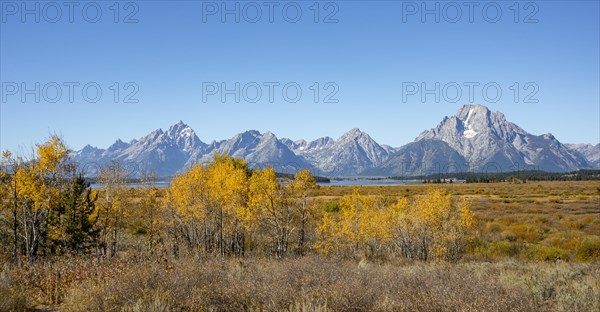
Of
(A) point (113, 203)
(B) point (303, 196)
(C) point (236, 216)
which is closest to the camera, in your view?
(B) point (303, 196)

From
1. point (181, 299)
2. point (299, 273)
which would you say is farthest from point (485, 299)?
point (181, 299)

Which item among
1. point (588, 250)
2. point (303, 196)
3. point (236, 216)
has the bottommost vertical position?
point (588, 250)

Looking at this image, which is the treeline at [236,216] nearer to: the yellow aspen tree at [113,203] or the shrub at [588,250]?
the yellow aspen tree at [113,203]

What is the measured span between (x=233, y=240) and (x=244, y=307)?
1802 cm

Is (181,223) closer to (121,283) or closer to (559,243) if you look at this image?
(121,283)

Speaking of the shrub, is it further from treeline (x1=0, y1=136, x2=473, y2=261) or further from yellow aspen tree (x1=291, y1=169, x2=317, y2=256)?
yellow aspen tree (x1=291, y1=169, x2=317, y2=256)

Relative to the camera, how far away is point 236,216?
2305 centimetres

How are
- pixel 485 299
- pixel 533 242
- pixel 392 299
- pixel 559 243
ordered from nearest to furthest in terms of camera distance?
1. pixel 485 299
2. pixel 392 299
3. pixel 559 243
4. pixel 533 242

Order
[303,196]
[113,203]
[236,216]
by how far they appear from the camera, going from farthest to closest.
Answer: [113,203] → [236,216] → [303,196]

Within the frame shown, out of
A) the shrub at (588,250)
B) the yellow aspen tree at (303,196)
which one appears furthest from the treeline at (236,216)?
the shrub at (588,250)

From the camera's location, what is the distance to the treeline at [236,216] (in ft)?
65.7

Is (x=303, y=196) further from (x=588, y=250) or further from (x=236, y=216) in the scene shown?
(x=588, y=250)

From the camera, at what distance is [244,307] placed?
7754mm

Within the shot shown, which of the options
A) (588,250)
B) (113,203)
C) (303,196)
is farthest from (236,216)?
(588,250)
